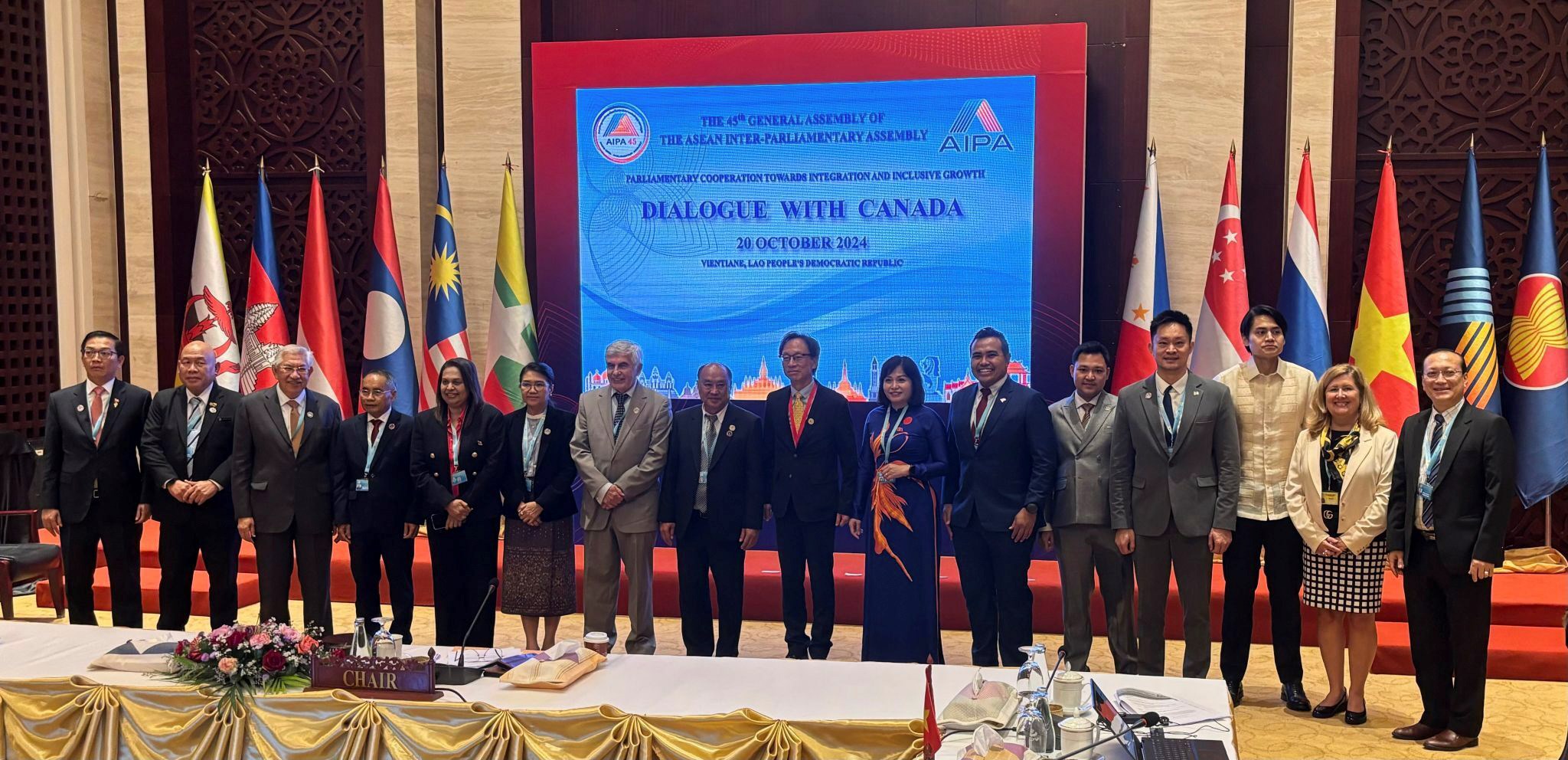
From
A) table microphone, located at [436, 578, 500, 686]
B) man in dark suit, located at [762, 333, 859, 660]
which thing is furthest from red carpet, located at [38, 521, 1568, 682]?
table microphone, located at [436, 578, 500, 686]

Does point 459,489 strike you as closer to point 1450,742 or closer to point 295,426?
point 295,426

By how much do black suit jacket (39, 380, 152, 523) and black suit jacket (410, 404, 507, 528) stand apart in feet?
3.96

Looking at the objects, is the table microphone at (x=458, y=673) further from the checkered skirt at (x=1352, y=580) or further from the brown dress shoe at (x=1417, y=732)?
the brown dress shoe at (x=1417, y=732)

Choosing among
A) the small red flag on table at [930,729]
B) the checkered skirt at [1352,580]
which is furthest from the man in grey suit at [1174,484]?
the small red flag on table at [930,729]

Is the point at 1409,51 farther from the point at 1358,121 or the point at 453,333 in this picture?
the point at 453,333

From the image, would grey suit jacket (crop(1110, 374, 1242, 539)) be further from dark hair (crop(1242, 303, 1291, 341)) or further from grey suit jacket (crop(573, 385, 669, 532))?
grey suit jacket (crop(573, 385, 669, 532))

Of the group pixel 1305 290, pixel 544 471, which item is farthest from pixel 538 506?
pixel 1305 290

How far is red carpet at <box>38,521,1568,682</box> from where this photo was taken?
16.2 ft

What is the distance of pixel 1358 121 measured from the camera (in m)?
6.16

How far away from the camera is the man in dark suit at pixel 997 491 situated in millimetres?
4559

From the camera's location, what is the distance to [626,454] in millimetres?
4828

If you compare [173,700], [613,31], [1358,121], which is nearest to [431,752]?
[173,700]

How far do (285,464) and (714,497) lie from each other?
1.70 m

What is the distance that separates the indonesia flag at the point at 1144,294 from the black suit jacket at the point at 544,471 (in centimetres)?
276
